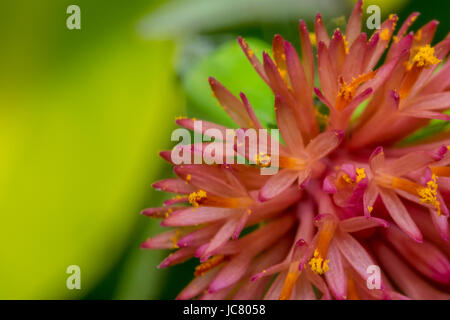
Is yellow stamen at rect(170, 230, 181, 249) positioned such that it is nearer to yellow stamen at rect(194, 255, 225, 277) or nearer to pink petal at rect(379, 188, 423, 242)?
yellow stamen at rect(194, 255, 225, 277)

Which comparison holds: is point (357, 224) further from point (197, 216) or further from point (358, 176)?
point (197, 216)

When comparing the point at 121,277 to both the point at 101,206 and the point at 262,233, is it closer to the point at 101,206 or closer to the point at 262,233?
the point at 101,206

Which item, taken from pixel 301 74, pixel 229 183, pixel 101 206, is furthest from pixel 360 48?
pixel 101 206

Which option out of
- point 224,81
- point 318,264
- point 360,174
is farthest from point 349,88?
point 224,81

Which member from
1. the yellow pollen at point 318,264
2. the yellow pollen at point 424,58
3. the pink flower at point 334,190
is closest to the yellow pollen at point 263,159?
the pink flower at point 334,190

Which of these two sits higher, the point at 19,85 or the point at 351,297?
the point at 19,85

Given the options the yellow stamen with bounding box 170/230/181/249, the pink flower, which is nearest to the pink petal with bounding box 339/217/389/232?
the pink flower

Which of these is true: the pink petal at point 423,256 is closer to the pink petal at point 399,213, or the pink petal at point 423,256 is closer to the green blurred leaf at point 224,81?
the pink petal at point 399,213
